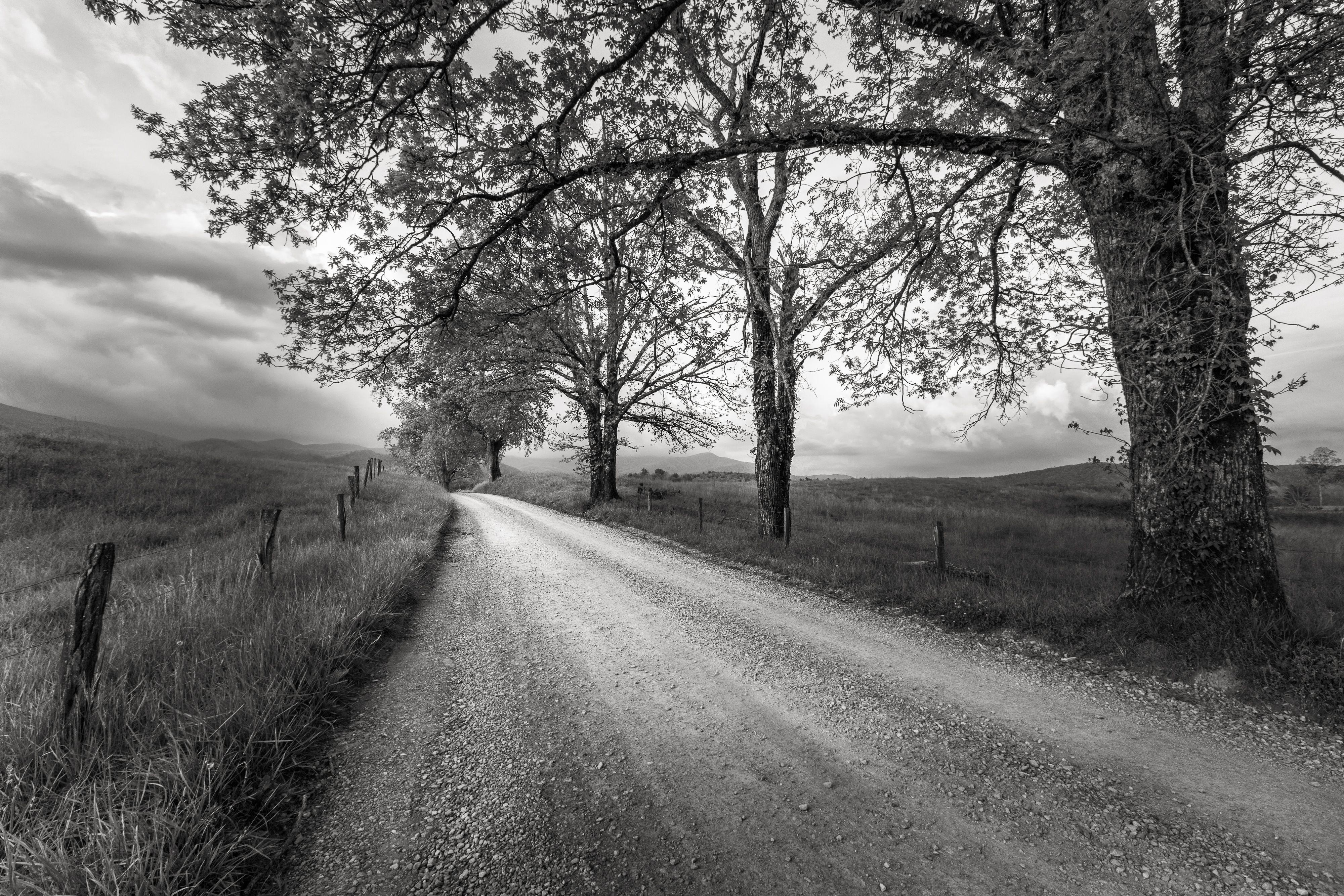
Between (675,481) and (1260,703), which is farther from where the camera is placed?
(675,481)

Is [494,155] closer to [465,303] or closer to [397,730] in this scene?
[465,303]

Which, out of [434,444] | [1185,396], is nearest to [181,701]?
[1185,396]

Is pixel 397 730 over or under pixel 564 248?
under

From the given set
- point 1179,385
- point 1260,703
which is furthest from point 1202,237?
point 1260,703

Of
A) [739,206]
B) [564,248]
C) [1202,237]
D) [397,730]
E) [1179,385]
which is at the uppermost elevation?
[739,206]

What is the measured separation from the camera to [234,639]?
173 inches

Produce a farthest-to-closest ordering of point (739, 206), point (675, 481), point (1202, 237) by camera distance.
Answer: point (675, 481)
point (739, 206)
point (1202, 237)

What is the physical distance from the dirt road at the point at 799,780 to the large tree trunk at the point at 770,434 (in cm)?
593

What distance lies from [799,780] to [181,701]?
425 centimetres

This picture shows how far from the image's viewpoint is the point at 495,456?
3862cm

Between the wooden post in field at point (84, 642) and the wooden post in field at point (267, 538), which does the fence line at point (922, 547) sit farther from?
the wooden post in field at point (84, 642)

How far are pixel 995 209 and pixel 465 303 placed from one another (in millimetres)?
8723

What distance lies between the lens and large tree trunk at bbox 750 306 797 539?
1082cm

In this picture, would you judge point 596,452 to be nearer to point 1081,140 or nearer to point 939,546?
point 939,546
